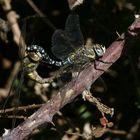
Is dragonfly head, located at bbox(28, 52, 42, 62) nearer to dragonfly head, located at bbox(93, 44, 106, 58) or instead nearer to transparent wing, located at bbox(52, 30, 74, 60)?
transparent wing, located at bbox(52, 30, 74, 60)

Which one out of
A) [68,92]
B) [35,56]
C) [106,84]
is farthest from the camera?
[106,84]

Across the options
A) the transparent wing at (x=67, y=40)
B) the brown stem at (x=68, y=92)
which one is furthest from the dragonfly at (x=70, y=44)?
the brown stem at (x=68, y=92)

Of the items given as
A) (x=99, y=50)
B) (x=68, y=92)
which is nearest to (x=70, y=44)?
(x=99, y=50)

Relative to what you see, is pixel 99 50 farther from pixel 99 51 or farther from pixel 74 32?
pixel 74 32

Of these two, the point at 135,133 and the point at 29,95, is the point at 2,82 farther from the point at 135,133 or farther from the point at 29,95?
the point at 135,133

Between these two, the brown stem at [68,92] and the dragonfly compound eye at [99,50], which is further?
the dragonfly compound eye at [99,50]

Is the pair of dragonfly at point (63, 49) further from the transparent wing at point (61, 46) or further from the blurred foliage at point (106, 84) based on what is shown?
the blurred foliage at point (106, 84)

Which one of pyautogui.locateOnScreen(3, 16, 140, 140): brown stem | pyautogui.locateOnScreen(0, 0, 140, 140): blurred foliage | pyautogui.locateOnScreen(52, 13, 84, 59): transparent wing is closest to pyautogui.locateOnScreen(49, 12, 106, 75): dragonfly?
pyautogui.locateOnScreen(52, 13, 84, 59): transparent wing

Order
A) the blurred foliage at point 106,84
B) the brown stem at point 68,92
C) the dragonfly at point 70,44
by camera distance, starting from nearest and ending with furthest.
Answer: the brown stem at point 68,92
the dragonfly at point 70,44
the blurred foliage at point 106,84

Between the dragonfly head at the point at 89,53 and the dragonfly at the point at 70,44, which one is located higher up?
the dragonfly at the point at 70,44
